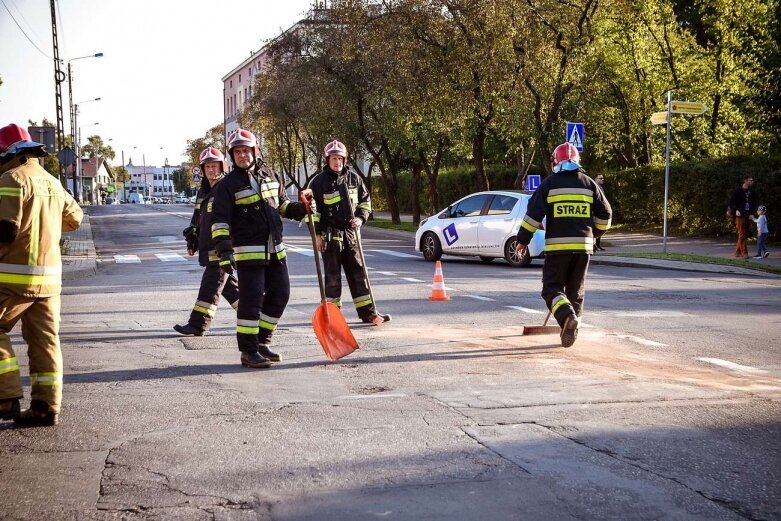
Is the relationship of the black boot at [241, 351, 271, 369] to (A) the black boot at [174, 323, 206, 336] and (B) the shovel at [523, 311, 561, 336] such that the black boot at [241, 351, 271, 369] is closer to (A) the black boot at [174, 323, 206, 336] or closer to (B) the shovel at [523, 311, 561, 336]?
(A) the black boot at [174, 323, 206, 336]

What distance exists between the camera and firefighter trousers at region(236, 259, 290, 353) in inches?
320

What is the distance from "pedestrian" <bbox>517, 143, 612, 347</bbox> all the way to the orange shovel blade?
77.9 inches

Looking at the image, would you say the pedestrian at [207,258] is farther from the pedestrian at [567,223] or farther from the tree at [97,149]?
the tree at [97,149]

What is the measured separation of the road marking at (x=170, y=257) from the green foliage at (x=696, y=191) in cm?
1491

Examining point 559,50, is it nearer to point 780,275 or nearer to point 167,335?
point 780,275

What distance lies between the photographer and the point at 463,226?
21.2 meters

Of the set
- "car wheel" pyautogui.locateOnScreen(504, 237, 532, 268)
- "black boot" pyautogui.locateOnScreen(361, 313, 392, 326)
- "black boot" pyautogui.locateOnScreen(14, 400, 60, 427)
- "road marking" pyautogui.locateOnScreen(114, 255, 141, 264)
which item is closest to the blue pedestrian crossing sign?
"car wheel" pyautogui.locateOnScreen(504, 237, 532, 268)

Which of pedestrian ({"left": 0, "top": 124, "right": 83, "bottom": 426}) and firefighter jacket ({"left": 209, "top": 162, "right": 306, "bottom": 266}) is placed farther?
firefighter jacket ({"left": 209, "top": 162, "right": 306, "bottom": 266})

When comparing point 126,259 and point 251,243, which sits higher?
point 251,243

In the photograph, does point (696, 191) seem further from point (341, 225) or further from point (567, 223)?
point (567, 223)

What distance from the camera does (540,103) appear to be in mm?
28125

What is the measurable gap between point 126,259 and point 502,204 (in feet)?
31.3

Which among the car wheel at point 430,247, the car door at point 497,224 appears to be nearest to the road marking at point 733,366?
the car door at point 497,224

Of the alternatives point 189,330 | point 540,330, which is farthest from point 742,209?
point 189,330
